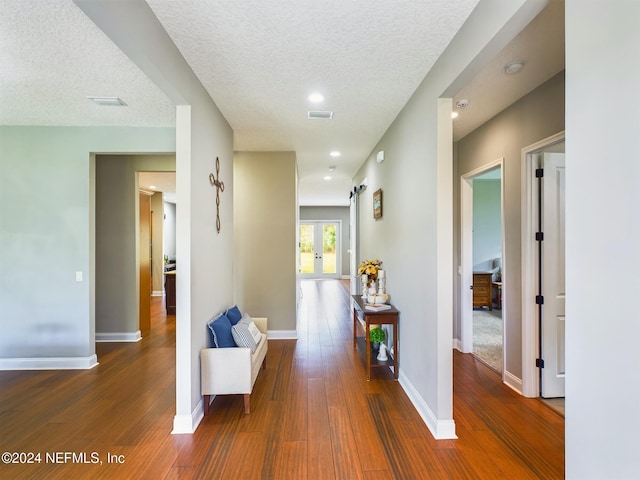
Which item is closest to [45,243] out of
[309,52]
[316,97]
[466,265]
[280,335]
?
[280,335]

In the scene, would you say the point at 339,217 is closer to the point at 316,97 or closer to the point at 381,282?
the point at 381,282

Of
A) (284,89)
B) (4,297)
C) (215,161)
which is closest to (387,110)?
(284,89)

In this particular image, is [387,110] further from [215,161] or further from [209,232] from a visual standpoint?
[209,232]

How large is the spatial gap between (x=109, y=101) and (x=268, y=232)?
243 centimetres

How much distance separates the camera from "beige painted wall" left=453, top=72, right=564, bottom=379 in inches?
102

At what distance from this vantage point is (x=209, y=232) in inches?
110

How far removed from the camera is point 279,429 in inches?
93.4

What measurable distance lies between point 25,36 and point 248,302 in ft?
11.7

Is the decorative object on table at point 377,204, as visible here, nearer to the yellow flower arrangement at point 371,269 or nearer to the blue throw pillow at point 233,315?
the yellow flower arrangement at point 371,269

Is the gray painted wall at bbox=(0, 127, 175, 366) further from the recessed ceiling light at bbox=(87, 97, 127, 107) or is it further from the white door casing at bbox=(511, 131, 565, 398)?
the white door casing at bbox=(511, 131, 565, 398)

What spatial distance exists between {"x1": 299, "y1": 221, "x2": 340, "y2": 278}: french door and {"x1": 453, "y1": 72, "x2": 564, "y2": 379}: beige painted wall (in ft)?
28.3

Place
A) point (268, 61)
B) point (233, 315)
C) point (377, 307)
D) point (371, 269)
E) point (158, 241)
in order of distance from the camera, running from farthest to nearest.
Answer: point (158, 241)
point (371, 269)
point (377, 307)
point (233, 315)
point (268, 61)

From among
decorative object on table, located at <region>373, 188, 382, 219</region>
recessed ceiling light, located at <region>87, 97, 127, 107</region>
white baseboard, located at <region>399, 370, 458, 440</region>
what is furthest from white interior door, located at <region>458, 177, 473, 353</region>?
recessed ceiling light, located at <region>87, 97, 127, 107</region>

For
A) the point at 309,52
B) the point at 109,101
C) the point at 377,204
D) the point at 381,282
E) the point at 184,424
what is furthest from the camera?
the point at 377,204
